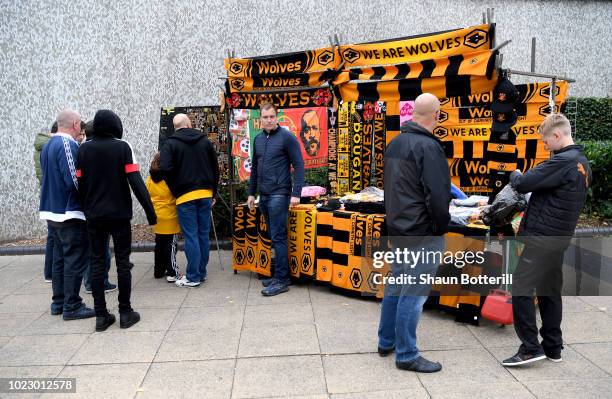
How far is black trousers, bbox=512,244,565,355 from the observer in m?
3.57

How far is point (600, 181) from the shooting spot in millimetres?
8305

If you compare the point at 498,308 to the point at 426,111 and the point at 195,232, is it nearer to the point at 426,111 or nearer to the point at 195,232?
the point at 426,111

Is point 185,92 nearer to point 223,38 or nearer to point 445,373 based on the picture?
point 223,38

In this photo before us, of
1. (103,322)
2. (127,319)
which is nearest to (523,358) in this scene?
(127,319)

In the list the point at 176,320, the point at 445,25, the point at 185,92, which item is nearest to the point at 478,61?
the point at 176,320

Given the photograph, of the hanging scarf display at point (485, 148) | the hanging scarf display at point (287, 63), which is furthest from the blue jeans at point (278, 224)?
A: the hanging scarf display at point (485, 148)

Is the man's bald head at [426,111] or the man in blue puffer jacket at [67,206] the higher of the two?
the man's bald head at [426,111]

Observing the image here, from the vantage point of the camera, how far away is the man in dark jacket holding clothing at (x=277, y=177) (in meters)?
5.30

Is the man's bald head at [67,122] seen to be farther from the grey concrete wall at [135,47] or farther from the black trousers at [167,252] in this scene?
the grey concrete wall at [135,47]

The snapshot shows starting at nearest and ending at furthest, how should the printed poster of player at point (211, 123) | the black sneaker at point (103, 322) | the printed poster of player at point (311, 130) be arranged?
the black sneaker at point (103, 322) < the printed poster of player at point (311, 130) < the printed poster of player at point (211, 123)

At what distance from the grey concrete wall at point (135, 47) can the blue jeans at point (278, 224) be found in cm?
408

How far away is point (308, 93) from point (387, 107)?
3.22 ft

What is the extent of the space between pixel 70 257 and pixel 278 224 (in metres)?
2.07

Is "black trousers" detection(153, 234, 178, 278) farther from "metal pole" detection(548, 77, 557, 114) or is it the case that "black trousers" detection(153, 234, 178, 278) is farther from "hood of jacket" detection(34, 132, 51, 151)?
"metal pole" detection(548, 77, 557, 114)
